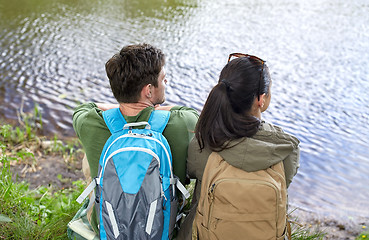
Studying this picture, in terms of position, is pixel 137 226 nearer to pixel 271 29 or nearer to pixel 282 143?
pixel 282 143

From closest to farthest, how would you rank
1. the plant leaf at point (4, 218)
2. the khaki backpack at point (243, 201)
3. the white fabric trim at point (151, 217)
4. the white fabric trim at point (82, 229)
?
the khaki backpack at point (243, 201) < the white fabric trim at point (151, 217) < the white fabric trim at point (82, 229) < the plant leaf at point (4, 218)

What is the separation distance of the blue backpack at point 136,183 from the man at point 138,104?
94 mm

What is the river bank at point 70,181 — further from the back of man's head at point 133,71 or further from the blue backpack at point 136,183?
the back of man's head at point 133,71

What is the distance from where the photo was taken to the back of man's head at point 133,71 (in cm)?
201

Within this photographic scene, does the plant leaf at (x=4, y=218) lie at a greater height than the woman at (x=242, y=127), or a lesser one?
lesser

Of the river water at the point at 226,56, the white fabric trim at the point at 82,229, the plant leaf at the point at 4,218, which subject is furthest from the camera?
the river water at the point at 226,56

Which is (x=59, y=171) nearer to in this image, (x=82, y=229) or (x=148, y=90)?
(x=82, y=229)

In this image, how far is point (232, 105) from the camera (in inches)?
72.4

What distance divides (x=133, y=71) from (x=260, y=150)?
780mm

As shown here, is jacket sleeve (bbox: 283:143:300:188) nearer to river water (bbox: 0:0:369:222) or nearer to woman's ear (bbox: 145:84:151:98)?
woman's ear (bbox: 145:84:151:98)

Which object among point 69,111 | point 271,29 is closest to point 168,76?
point 69,111

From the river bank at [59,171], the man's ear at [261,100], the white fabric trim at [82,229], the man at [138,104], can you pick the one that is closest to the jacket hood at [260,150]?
the man's ear at [261,100]

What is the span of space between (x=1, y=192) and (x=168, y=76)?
4375mm

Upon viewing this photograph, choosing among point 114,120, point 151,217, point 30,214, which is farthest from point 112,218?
point 30,214
